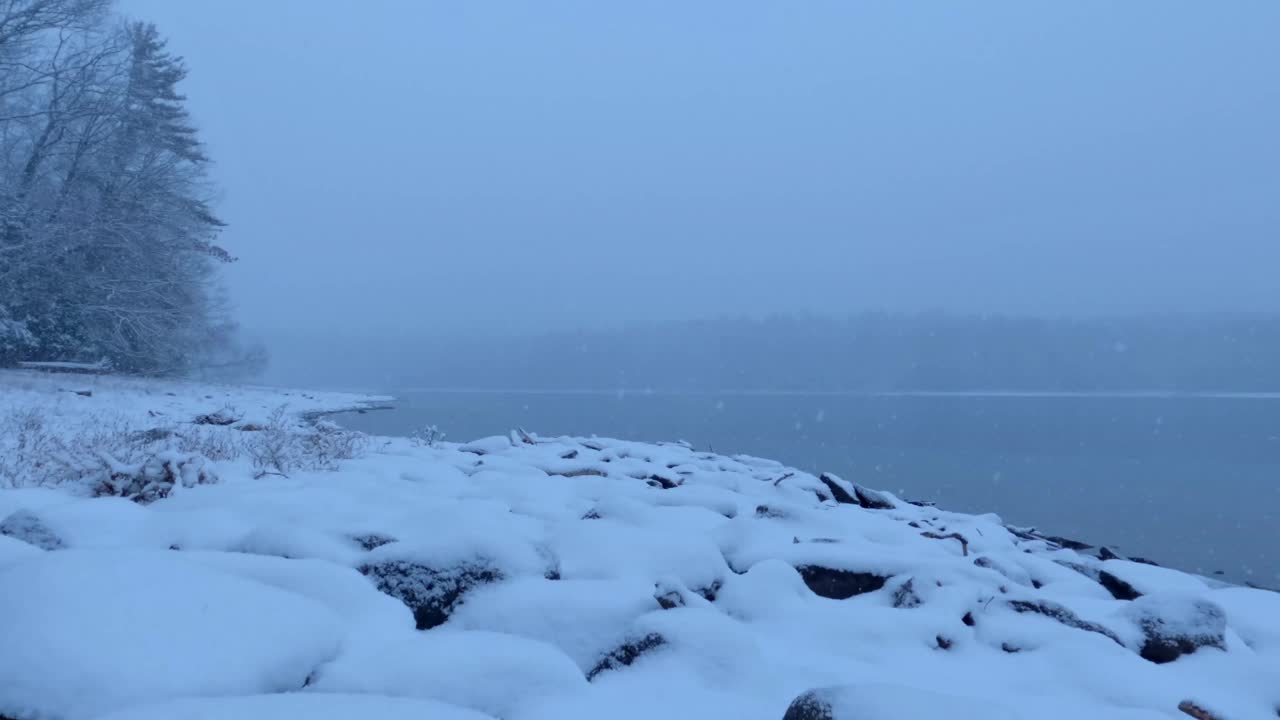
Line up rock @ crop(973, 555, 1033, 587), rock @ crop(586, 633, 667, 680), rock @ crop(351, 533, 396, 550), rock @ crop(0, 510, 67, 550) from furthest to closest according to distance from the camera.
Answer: rock @ crop(973, 555, 1033, 587) < rock @ crop(351, 533, 396, 550) < rock @ crop(0, 510, 67, 550) < rock @ crop(586, 633, 667, 680)

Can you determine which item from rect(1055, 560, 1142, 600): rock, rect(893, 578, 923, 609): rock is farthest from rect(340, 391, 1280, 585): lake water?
rect(893, 578, 923, 609): rock

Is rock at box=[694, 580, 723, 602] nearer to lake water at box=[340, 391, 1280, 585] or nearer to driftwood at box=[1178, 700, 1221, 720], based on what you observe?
driftwood at box=[1178, 700, 1221, 720]

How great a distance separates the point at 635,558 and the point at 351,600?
4.74 ft

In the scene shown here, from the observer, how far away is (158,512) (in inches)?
144

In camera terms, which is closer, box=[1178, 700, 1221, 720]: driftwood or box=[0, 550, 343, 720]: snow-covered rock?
box=[0, 550, 343, 720]: snow-covered rock

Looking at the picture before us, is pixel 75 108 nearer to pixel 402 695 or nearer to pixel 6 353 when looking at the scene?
pixel 6 353

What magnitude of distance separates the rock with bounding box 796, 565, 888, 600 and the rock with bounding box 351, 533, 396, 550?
7.34 feet

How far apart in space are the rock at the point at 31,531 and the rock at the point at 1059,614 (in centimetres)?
468

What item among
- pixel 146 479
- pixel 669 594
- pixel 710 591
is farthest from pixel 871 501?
pixel 146 479

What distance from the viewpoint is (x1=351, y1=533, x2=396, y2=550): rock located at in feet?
11.1

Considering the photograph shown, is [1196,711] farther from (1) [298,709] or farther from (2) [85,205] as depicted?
(2) [85,205]

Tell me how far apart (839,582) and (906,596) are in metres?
0.37

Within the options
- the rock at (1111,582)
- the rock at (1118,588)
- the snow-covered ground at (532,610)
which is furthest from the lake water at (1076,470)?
the snow-covered ground at (532,610)

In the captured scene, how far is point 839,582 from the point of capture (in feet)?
12.8
